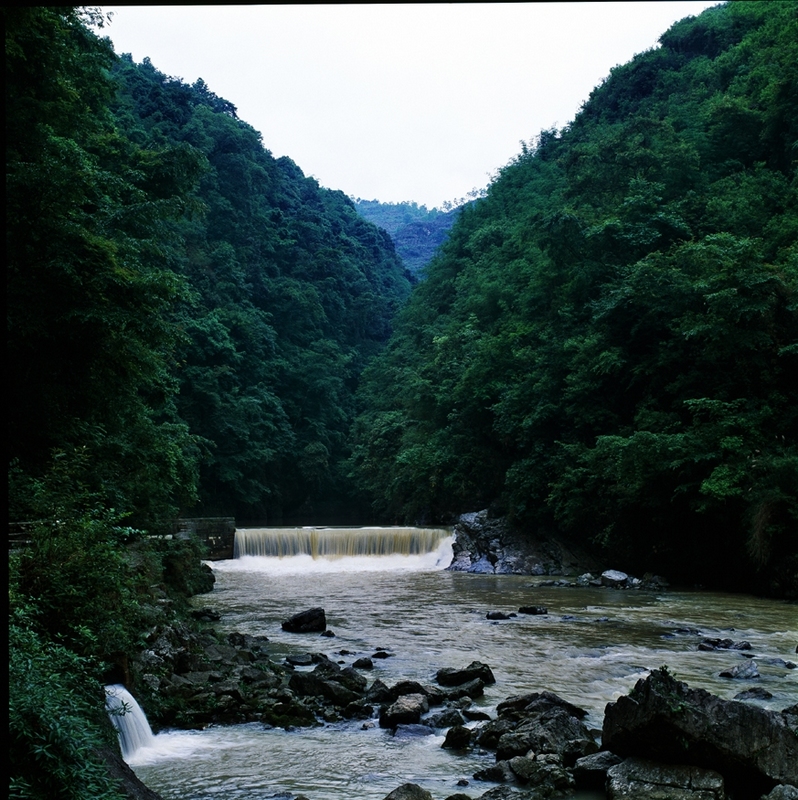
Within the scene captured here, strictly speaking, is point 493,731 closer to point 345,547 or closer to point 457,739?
point 457,739

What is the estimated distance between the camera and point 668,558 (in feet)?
65.7

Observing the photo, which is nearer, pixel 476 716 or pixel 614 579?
pixel 476 716

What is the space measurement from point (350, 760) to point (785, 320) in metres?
14.9

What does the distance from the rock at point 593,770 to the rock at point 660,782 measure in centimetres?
12

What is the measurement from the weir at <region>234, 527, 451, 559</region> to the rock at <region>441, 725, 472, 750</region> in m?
18.1

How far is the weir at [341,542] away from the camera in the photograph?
83.3ft

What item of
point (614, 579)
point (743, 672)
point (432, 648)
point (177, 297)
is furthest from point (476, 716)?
point (614, 579)

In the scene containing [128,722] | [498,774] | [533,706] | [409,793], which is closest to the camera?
[409,793]

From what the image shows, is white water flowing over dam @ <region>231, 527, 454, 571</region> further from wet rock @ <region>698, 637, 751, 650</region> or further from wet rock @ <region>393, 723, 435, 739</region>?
wet rock @ <region>393, 723, 435, 739</region>

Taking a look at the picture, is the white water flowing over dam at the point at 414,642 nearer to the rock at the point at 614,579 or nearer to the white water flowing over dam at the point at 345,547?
the white water flowing over dam at the point at 345,547

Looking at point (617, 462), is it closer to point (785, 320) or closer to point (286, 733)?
point (785, 320)

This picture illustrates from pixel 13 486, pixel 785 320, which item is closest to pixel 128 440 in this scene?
pixel 13 486

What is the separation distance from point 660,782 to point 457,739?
1919 mm

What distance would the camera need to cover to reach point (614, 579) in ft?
64.1
